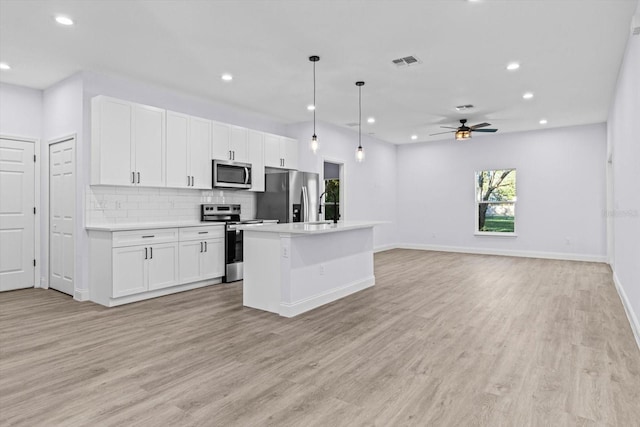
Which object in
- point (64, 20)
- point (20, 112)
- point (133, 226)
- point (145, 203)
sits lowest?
point (133, 226)

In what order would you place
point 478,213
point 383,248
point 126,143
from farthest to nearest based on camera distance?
point 383,248 < point 478,213 < point 126,143

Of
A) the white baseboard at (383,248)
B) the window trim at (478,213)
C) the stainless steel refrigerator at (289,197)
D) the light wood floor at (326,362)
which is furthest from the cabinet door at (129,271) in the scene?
the window trim at (478,213)

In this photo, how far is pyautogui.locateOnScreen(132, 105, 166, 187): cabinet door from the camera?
16.2 ft

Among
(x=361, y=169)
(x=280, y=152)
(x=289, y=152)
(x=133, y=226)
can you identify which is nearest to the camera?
(x=133, y=226)

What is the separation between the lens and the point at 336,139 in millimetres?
8125

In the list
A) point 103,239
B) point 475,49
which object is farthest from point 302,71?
point 103,239

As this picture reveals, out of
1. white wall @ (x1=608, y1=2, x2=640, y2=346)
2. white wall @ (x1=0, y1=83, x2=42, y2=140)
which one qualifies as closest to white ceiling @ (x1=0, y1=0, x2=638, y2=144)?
white wall @ (x1=0, y1=83, x2=42, y2=140)

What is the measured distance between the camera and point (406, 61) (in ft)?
14.7

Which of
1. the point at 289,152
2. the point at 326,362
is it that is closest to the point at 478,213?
the point at 289,152

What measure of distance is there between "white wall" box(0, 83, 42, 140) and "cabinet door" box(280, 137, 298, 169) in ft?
12.0

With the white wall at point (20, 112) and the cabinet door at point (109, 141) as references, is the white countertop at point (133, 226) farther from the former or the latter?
the white wall at point (20, 112)

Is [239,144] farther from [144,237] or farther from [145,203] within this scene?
[144,237]

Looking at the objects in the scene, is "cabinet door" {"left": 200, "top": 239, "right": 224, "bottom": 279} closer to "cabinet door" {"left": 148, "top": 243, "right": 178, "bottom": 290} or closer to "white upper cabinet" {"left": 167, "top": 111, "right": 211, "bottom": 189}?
"cabinet door" {"left": 148, "top": 243, "right": 178, "bottom": 290}

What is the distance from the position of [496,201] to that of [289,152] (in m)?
5.05
